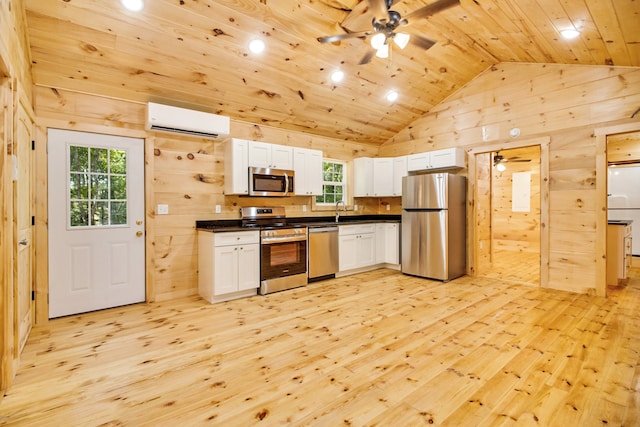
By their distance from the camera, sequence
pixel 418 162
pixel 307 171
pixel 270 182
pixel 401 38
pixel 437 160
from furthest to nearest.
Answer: pixel 418 162, pixel 437 160, pixel 307 171, pixel 270 182, pixel 401 38

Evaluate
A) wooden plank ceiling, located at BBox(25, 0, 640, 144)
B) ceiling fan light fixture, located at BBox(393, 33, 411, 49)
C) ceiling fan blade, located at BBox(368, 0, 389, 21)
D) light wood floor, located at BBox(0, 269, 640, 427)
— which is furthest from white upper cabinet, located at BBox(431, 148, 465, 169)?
ceiling fan blade, located at BBox(368, 0, 389, 21)

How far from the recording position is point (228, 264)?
3.84 meters

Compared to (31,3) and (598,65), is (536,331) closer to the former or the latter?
(598,65)

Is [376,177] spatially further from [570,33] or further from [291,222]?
[570,33]

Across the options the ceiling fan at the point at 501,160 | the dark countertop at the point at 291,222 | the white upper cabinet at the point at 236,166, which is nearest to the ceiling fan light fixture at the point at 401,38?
the white upper cabinet at the point at 236,166

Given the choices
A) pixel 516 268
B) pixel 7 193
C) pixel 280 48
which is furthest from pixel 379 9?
pixel 516 268

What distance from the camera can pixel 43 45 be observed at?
2846mm

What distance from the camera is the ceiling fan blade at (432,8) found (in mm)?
2282

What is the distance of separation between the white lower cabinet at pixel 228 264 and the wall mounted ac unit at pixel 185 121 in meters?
1.32

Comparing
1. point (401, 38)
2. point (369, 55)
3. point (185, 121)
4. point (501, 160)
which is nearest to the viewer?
point (401, 38)

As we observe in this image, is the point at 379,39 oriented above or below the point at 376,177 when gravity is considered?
above

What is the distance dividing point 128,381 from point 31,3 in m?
3.08

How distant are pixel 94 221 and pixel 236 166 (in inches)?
68.7

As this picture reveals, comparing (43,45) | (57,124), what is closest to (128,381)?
(57,124)
